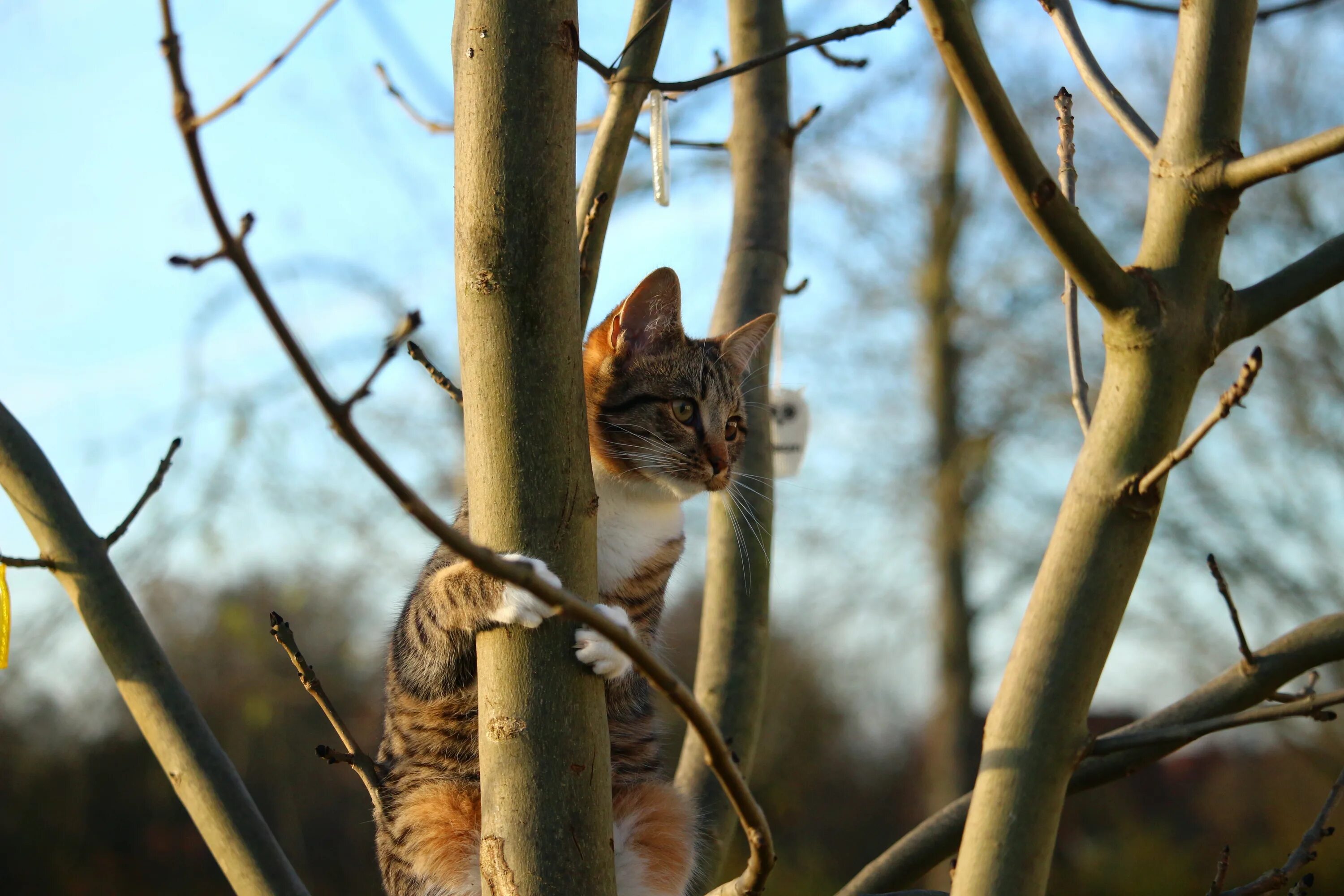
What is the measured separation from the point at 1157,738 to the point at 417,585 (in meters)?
1.21

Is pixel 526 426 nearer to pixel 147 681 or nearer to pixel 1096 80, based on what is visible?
pixel 147 681

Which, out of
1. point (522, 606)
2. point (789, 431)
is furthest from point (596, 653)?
point (789, 431)

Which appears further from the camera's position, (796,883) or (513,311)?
(796,883)

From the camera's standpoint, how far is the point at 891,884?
1.54 meters

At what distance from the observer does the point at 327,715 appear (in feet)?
4.53

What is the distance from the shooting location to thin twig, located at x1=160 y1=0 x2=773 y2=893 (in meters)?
0.59

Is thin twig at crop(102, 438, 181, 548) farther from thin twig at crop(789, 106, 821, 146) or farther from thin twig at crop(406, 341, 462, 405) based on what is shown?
thin twig at crop(789, 106, 821, 146)

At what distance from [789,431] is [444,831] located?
1326mm

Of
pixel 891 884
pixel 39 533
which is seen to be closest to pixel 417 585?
pixel 39 533

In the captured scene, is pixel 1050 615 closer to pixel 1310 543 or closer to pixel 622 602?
pixel 622 602

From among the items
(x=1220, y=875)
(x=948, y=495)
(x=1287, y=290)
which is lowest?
(x=1220, y=875)

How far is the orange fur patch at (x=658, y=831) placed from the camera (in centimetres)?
172

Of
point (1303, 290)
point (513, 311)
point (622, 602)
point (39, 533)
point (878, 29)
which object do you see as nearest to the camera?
point (513, 311)

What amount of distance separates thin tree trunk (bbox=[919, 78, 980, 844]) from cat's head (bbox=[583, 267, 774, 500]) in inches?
216
